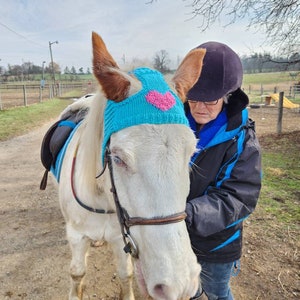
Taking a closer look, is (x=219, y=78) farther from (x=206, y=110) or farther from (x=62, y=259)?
(x=62, y=259)

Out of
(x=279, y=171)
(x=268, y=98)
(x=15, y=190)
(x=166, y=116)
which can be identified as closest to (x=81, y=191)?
(x=166, y=116)

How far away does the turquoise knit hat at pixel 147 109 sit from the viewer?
4.40ft

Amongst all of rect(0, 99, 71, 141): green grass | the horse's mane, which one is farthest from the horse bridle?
rect(0, 99, 71, 141): green grass

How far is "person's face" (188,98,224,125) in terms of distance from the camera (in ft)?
5.76

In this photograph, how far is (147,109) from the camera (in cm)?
135

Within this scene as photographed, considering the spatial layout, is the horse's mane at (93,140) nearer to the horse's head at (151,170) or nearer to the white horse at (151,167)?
the white horse at (151,167)

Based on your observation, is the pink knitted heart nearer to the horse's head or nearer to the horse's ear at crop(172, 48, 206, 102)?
the horse's head

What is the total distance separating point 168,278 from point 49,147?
2.28m

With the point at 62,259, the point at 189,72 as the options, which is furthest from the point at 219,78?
the point at 62,259

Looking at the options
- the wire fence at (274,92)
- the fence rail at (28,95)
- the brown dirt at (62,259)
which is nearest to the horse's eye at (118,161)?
the brown dirt at (62,259)

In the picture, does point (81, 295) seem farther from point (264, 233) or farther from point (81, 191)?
point (264, 233)

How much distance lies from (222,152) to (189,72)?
0.52 meters

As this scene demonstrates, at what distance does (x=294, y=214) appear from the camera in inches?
159

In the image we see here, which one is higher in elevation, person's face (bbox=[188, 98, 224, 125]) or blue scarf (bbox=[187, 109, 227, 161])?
person's face (bbox=[188, 98, 224, 125])
